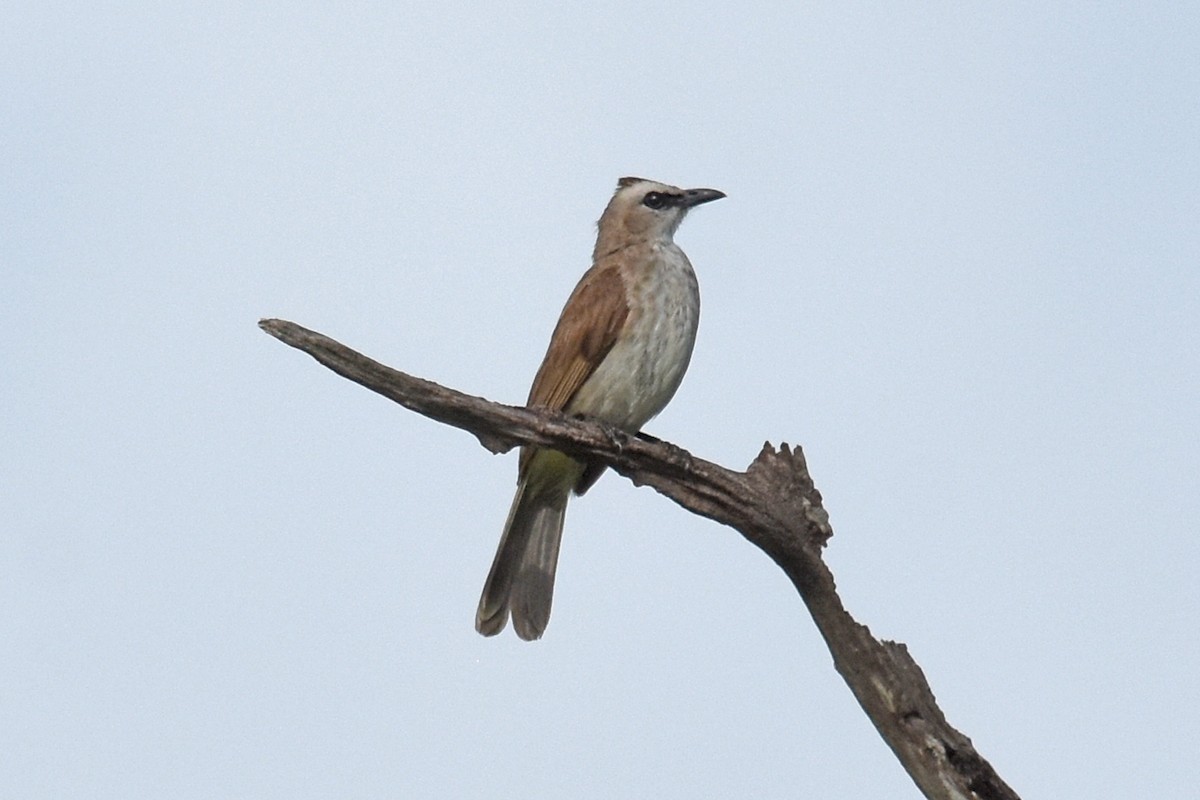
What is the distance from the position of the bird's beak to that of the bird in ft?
2.50

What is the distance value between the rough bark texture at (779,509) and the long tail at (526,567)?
153 cm

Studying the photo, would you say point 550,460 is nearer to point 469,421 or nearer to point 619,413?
point 619,413

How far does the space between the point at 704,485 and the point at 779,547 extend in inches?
15.6

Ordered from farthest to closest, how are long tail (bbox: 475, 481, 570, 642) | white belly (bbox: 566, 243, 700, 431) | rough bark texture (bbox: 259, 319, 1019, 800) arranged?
long tail (bbox: 475, 481, 570, 642) → white belly (bbox: 566, 243, 700, 431) → rough bark texture (bbox: 259, 319, 1019, 800)

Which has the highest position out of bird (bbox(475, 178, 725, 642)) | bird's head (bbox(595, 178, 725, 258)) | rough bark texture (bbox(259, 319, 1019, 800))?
bird's head (bbox(595, 178, 725, 258))

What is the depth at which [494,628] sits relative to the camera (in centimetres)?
788

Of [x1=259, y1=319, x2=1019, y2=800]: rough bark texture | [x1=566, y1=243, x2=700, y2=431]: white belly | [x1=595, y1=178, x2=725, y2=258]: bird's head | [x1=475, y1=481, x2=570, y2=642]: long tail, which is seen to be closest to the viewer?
[x1=259, y1=319, x2=1019, y2=800]: rough bark texture

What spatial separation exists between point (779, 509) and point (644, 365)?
1.74 metres

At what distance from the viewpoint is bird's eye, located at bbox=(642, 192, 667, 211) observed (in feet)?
29.7

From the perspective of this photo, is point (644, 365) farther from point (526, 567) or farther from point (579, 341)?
point (526, 567)

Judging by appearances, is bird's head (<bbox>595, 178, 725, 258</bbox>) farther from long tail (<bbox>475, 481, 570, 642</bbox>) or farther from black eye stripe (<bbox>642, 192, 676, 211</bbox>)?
long tail (<bbox>475, 481, 570, 642</bbox>)

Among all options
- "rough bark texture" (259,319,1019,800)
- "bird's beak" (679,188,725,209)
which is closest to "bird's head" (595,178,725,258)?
"bird's beak" (679,188,725,209)

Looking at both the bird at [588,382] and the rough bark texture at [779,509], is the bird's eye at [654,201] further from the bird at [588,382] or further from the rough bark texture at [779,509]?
the rough bark texture at [779,509]

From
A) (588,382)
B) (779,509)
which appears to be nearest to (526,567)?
(588,382)
